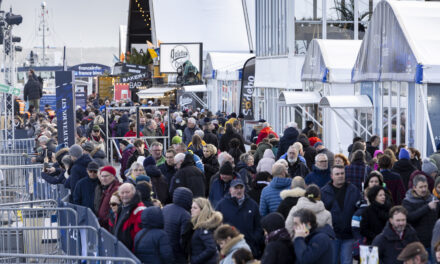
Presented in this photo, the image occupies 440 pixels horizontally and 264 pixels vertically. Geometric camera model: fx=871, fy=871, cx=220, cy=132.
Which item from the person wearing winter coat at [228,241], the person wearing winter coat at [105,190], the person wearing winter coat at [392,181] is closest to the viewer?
the person wearing winter coat at [228,241]

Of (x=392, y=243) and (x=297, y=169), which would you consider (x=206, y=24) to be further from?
Result: (x=392, y=243)

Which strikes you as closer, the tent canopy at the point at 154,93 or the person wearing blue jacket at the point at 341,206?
the person wearing blue jacket at the point at 341,206

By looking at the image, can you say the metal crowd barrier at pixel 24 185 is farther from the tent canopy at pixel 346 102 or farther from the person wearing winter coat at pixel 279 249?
the person wearing winter coat at pixel 279 249

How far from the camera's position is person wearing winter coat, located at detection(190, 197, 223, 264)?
8086mm

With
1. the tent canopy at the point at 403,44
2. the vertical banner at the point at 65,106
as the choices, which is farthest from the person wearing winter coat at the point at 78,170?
the tent canopy at the point at 403,44

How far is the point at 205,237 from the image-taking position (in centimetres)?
811

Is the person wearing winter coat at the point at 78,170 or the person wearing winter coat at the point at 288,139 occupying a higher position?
the person wearing winter coat at the point at 288,139

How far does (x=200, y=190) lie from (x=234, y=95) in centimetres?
2849

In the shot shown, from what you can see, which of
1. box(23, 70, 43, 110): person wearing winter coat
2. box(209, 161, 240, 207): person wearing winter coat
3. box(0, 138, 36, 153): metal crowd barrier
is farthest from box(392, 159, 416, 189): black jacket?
box(23, 70, 43, 110): person wearing winter coat

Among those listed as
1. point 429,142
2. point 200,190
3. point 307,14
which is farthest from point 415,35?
point 307,14

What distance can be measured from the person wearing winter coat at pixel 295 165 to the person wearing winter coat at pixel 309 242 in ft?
18.4

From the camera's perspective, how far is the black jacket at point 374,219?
934cm

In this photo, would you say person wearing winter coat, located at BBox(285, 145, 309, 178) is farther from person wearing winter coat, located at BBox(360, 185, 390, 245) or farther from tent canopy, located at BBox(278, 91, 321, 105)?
tent canopy, located at BBox(278, 91, 321, 105)

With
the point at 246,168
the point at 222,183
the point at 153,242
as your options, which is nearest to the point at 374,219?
the point at 222,183
